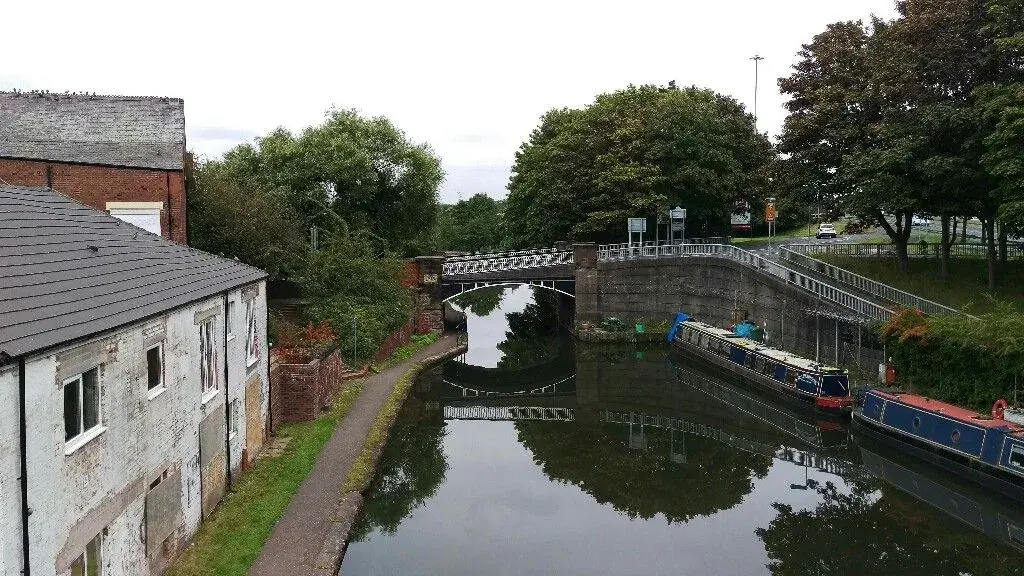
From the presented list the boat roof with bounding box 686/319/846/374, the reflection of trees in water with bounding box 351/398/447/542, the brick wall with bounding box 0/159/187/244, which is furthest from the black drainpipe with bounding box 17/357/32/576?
the boat roof with bounding box 686/319/846/374

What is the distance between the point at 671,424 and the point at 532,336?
68.7 ft

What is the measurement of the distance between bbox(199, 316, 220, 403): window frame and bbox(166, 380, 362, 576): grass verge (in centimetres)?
193

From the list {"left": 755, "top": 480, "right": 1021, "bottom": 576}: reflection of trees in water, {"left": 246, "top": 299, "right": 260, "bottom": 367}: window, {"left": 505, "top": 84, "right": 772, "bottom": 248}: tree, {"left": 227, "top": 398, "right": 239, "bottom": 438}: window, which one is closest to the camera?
{"left": 755, "top": 480, "right": 1021, "bottom": 576}: reflection of trees in water

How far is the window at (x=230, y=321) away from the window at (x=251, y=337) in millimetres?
1250

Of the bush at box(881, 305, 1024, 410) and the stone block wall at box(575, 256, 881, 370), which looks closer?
the bush at box(881, 305, 1024, 410)

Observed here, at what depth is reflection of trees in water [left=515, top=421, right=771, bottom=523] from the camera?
16.7 metres

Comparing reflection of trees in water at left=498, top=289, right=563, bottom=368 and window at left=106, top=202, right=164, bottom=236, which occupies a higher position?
window at left=106, top=202, right=164, bottom=236

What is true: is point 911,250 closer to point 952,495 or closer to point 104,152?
point 952,495

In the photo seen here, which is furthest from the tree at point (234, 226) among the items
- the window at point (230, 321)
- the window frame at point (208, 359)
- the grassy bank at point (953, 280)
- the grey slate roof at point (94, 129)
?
the grassy bank at point (953, 280)

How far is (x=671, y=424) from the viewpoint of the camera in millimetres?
23375

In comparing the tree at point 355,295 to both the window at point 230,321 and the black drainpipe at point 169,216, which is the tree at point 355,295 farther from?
the window at point 230,321

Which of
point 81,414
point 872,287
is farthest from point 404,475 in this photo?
point 872,287

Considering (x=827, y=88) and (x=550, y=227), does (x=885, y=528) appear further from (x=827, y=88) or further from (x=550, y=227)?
(x=550, y=227)

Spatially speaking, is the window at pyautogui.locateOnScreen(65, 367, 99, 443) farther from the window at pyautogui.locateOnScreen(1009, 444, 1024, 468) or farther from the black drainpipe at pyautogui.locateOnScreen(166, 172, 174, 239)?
the window at pyautogui.locateOnScreen(1009, 444, 1024, 468)
